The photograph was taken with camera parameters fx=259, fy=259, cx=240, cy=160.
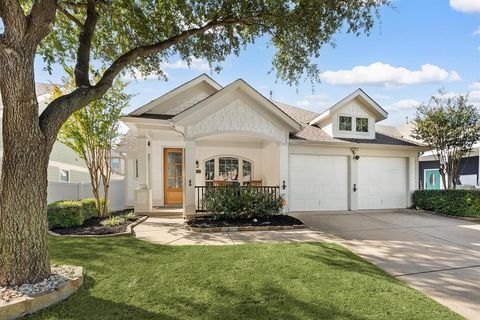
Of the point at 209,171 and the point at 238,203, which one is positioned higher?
the point at 209,171

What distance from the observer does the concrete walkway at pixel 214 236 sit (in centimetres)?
658

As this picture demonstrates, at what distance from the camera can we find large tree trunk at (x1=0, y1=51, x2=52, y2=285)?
3506 millimetres

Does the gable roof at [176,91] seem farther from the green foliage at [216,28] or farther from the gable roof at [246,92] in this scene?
the gable roof at [246,92]

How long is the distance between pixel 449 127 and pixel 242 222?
35.0 ft

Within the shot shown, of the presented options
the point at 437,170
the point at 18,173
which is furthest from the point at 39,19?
the point at 437,170

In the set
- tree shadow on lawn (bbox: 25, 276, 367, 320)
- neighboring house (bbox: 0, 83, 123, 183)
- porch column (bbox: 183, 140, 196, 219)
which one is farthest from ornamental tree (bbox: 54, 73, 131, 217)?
neighboring house (bbox: 0, 83, 123, 183)

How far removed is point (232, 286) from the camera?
3990 millimetres

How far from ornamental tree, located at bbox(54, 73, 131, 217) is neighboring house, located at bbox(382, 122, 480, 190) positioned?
46.6 feet

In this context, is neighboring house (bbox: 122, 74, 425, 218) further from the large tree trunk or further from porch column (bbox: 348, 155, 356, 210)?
the large tree trunk

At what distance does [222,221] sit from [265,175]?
3895 millimetres

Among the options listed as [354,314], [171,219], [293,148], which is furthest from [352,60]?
[354,314]

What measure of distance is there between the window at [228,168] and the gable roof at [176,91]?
336cm

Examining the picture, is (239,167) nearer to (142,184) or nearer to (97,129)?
(142,184)

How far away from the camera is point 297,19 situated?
7121 millimetres
